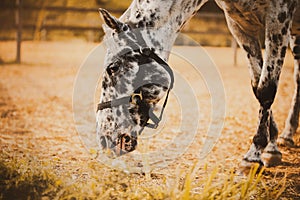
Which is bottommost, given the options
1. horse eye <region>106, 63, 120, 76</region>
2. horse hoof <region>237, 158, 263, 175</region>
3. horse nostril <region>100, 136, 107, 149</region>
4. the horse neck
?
horse hoof <region>237, 158, 263, 175</region>

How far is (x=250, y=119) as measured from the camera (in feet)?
17.3

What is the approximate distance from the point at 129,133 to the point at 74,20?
13525 millimetres

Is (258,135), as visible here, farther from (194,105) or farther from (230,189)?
(194,105)

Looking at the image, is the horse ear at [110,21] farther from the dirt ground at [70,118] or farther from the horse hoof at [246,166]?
the horse hoof at [246,166]

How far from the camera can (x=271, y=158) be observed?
3.47 m

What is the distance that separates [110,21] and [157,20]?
348 mm

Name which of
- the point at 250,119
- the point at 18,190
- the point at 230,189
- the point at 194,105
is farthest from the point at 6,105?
the point at 230,189

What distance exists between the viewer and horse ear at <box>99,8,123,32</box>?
2400mm

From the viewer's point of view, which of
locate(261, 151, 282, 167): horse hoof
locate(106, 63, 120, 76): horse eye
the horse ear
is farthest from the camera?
locate(261, 151, 282, 167): horse hoof

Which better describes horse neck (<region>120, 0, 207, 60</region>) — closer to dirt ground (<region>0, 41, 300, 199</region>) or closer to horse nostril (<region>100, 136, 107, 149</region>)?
horse nostril (<region>100, 136, 107, 149</region>)

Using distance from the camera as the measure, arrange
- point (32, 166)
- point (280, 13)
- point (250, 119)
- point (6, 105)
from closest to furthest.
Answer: point (32, 166)
point (280, 13)
point (250, 119)
point (6, 105)

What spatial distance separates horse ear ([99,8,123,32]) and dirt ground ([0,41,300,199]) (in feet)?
3.35

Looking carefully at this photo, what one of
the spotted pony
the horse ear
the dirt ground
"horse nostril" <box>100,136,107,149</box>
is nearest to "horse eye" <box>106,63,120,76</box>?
the spotted pony

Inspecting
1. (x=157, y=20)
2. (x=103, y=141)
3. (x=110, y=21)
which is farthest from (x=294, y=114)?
(x=110, y=21)
